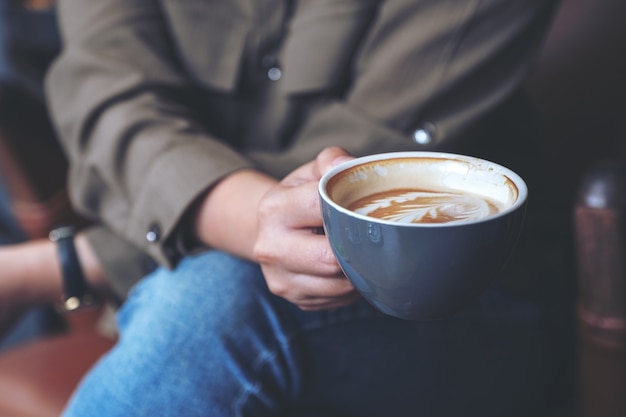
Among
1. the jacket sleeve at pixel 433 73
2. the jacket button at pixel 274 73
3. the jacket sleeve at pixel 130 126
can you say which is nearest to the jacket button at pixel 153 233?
the jacket sleeve at pixel 130 126

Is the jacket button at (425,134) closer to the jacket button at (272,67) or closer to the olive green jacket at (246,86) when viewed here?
the olive green jacket at (246,86)

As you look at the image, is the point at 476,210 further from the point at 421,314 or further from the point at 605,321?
the point at 605,321

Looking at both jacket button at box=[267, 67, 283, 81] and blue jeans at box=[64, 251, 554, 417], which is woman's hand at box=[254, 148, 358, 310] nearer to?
blue jeans at box=[64, 251, 554, 417]

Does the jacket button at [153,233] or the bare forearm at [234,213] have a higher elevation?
the bare forearm at [234,213]

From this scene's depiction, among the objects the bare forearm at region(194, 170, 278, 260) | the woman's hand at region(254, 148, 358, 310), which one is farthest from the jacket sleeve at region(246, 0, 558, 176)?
the woman's hand at region(254, 148, 358, 310)

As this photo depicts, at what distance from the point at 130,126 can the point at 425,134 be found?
0.32 meters

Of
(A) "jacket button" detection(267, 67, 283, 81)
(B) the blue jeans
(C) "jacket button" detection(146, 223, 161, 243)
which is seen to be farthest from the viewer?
(A) "jacket button" detection(267, 67, 283, 81)

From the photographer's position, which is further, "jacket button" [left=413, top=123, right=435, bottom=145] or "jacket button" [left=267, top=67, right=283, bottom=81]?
"jacket button" [left=267, top=67, right=283, bottom=81]

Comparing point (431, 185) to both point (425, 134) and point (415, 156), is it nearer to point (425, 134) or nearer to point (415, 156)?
point (415, 156)

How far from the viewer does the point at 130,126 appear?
706 mm

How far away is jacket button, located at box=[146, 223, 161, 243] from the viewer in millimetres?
668

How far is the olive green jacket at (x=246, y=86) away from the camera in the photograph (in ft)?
2.15

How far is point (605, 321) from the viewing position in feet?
2.10

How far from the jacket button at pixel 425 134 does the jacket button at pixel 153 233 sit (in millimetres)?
289
